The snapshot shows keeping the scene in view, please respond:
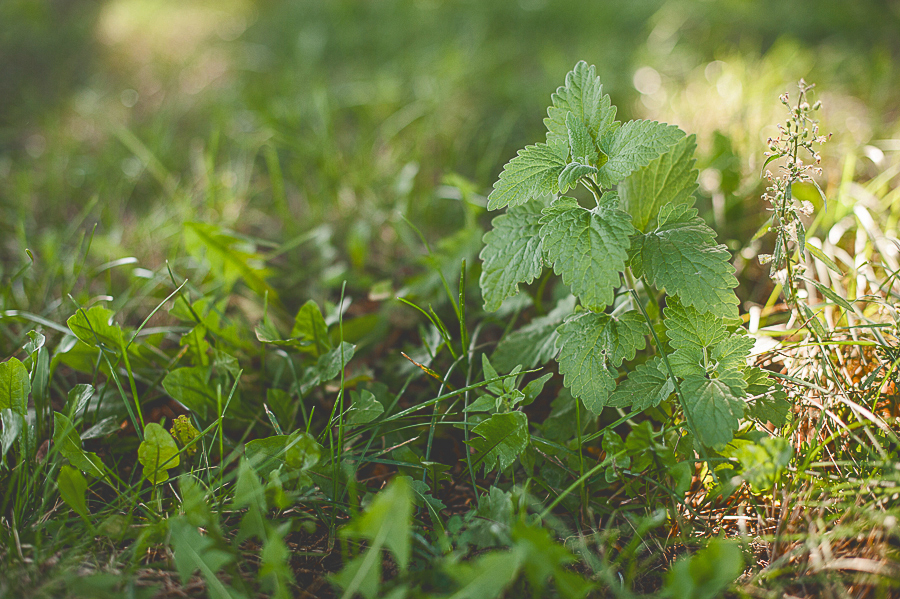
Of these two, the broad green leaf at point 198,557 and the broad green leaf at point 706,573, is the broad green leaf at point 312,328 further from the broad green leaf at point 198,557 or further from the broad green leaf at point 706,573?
the broad green leaf at point 706,573

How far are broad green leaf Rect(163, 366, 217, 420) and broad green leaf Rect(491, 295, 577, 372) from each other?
83 cm

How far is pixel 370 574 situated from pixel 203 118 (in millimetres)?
3267

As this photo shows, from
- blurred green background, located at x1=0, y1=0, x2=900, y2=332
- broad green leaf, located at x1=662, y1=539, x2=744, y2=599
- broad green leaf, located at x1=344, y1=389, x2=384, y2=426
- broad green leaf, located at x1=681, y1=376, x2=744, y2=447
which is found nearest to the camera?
broad green leaf, located at x1=662, y1=539, x2=744, y2=599

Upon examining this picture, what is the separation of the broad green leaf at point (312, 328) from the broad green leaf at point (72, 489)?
63cm

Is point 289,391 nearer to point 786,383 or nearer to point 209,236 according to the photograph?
point 209,236

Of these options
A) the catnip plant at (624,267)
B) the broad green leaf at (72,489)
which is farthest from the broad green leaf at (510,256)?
the broad green leaf at (72,489)

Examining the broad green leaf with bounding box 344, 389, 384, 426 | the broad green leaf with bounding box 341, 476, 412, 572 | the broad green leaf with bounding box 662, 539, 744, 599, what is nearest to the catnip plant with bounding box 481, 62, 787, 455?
the broad green leaf with bounding box 662, 539, 744, 599

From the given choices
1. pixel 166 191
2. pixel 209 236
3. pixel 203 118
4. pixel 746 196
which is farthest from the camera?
pixel 203 118

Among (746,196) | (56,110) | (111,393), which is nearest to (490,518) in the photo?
(111,393)

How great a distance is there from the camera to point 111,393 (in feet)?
5.16

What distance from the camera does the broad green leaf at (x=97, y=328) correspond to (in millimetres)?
1430

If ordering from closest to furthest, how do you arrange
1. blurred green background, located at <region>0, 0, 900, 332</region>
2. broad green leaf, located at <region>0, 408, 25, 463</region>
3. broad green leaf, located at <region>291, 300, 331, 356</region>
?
broad green leaf, located at <region>0, 408, 25, 463</region> < broad green leaf, located at <region>291, 300, 331, 356</region> < blurred green background, located at <region>0, 0, 900, 332</region>

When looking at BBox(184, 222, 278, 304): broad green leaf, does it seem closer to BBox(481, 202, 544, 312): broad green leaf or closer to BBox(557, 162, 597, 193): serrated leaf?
BBox(481, 202, 544, 312): broad green leaf

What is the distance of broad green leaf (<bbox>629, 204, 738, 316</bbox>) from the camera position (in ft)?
3.89
